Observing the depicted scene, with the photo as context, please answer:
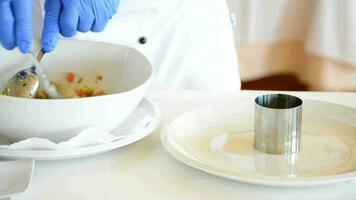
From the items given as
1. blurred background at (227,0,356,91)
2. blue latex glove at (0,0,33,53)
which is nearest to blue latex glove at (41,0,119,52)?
blue latex glove at (0,0,33,53)

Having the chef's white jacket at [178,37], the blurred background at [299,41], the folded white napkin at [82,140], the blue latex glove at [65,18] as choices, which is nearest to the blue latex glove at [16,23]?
the blue latex glove at [65,18]

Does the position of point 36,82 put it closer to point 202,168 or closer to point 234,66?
point 202,168

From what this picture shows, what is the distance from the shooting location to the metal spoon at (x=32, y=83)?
0.67m

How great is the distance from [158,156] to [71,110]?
0.10 m

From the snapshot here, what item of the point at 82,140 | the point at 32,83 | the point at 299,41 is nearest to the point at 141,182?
the point at 82,140

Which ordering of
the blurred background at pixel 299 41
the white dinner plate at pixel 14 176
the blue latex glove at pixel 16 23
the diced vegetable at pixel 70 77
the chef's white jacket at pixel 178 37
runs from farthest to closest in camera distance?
the blurred background at pixel 299 41
the chef's white jacket at pixel 178 37
the diced vegetable at pixel 70 77
the blue latex glove at pixel 16 23
the white dinner plate at pixel 14 176

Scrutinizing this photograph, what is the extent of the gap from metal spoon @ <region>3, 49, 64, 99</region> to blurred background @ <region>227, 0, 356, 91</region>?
2.75 feet

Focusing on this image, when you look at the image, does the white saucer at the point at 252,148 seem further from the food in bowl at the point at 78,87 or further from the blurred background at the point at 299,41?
the blurred background at the point at 299,41

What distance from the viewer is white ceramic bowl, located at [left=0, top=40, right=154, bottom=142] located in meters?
0.56

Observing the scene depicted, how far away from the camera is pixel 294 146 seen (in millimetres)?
587

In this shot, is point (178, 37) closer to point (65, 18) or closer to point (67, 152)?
point (65, 18)

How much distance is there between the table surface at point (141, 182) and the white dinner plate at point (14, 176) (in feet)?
0.05

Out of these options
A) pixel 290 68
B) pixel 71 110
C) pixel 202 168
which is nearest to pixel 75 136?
pixel 71 110

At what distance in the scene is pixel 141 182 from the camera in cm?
55
